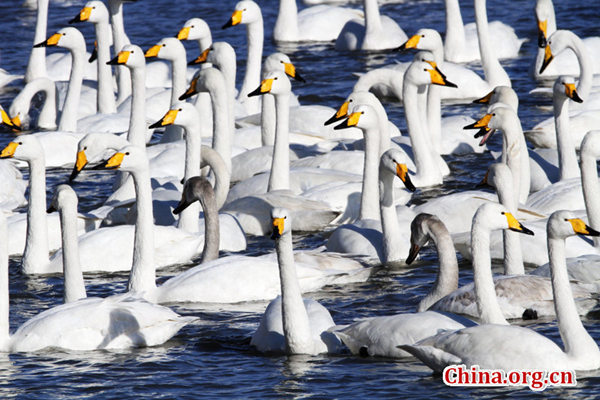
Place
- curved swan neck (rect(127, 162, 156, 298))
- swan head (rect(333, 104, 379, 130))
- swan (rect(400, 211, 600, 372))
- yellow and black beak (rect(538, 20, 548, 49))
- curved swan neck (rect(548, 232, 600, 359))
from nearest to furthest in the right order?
swan (rect(400, 211, 600, 372))
curved swan neck (rect(548, 232, 600, 359))
curved swan neck (rect(127, 162, 156, 298))
swan head (rect(333, 104, 379, 130))
yellow and black beak (rect(538, 20, 548, 49))

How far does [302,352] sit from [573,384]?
1901 millimetres

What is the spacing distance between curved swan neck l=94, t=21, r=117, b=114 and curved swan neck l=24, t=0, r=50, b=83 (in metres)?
2.25

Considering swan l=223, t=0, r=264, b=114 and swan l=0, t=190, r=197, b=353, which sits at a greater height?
swan l=223, t=0, r=264, b=114

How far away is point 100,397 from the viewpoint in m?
7.54

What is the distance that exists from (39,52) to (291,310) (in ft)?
41.1

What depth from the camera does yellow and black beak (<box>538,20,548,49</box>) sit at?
60.5 ft

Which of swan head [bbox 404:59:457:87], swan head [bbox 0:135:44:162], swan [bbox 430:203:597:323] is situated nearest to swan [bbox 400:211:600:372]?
swan [bbox 430:203:597:323]

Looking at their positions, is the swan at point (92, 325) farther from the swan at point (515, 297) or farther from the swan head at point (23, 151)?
the swan head at point (23, 151)

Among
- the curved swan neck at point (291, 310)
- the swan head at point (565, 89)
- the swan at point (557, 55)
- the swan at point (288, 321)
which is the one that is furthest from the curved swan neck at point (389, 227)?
the swan at point (557, 55)

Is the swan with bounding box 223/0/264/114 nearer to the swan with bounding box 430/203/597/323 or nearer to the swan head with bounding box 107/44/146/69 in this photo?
the swan head with bounding box 107/44/146/69

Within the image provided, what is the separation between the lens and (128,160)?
9906 millimetres

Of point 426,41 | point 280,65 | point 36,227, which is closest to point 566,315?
point 36,227

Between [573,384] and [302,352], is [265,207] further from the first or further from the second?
[573,384]

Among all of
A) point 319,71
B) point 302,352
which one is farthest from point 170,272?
point 319,71
